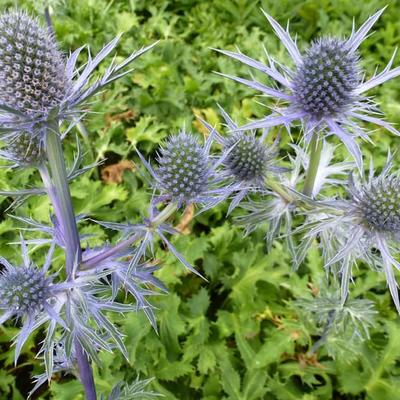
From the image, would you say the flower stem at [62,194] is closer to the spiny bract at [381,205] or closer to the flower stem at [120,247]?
the flower stem at [120,247]

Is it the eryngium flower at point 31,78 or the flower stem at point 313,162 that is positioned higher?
the eryngium flower at point 31,78

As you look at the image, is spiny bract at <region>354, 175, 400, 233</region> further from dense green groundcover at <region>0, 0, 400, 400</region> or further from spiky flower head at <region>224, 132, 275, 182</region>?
dense green groundcover at <region>0, 0, 400, 400</region>

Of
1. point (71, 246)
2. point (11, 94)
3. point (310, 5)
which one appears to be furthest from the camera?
point (310, 5)

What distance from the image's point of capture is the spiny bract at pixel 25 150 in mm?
1026

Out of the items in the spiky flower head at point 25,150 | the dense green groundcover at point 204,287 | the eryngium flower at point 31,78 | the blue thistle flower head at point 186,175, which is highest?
the eryngium flower at point 31,78

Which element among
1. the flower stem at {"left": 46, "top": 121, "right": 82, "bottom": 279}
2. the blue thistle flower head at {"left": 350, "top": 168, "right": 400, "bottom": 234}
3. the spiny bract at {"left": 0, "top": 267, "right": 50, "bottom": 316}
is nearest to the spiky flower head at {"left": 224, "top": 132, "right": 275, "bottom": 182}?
the blue thistle flower head at {"left": 350, "top": 168, "right": 400, "bottom": 234}

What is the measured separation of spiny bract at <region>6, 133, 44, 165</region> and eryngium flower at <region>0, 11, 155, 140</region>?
0.10 m

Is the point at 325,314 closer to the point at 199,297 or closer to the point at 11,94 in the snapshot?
the point at 199,297

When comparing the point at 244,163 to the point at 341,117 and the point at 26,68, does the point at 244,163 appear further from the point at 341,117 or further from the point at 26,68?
the point at 26,68

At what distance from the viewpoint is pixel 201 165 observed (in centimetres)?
110

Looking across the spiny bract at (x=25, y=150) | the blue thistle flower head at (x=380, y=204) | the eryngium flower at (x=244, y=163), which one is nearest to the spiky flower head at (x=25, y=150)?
the spiny bract at (x=25, y=150)

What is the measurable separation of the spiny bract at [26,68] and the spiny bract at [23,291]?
0.37 metres

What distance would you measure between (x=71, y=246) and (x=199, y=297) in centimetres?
105

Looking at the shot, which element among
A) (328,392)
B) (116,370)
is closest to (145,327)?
(116,370)
